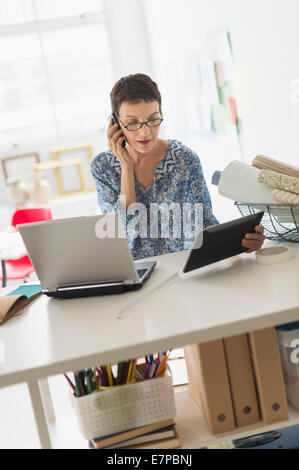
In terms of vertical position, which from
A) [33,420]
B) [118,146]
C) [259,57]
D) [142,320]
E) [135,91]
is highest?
[259,57]

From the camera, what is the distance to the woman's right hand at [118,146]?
2141 millimetres

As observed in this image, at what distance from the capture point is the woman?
7.06 feet

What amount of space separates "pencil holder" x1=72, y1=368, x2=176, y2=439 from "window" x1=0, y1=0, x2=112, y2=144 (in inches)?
191

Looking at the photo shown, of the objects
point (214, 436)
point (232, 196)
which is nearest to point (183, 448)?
point (214, 436)

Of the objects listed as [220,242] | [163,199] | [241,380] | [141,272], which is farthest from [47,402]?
[163,199]

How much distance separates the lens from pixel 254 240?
167 cm

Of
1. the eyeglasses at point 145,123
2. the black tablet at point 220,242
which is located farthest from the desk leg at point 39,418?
the eyeglasses at point 145,123

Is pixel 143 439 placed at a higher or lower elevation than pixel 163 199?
lower

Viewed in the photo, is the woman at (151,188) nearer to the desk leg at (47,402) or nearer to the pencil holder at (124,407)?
the desk leg at (47,402)

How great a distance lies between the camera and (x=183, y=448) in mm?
1424

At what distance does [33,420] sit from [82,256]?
1395 millimetres

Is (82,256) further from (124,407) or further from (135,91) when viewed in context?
(135,91)

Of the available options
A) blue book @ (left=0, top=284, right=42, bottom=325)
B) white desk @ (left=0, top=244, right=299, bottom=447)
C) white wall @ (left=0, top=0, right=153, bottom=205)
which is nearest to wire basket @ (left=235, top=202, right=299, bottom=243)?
white desk @ (left=0, top=244, right=299, bottom=447)

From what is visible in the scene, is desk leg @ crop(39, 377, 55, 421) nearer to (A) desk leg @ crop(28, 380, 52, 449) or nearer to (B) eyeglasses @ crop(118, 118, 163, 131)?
(A) desk leg @ crop(28, 380, 52, 449)
